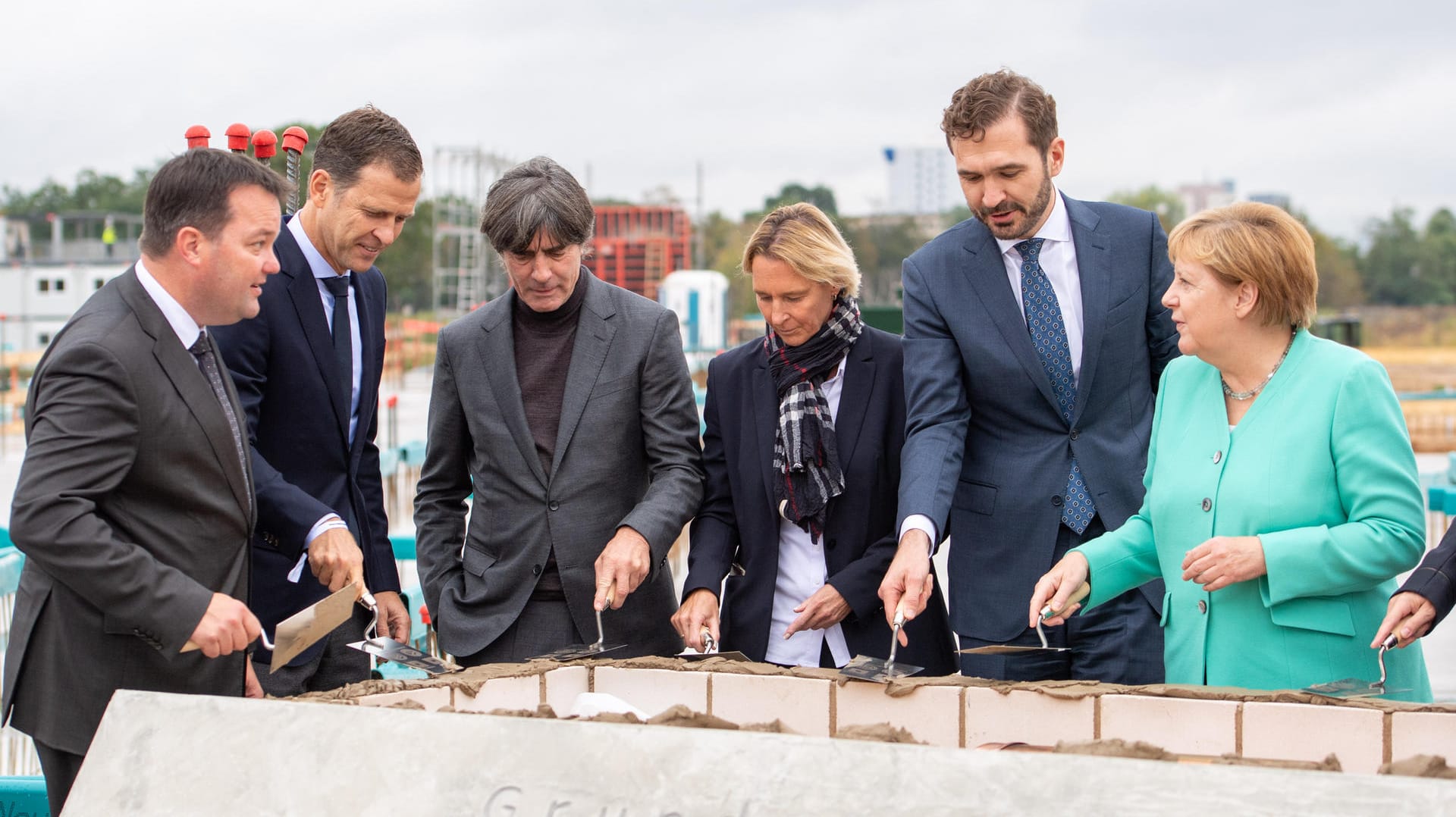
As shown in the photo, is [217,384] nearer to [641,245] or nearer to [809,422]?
[809,422]

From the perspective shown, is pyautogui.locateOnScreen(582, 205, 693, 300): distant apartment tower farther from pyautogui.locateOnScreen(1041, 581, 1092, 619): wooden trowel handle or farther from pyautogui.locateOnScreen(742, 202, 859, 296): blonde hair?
pyautogui.locateOnScreen(1041, 581, 1092, 619): wooden trowel handle

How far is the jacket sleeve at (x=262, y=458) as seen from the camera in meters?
2.49

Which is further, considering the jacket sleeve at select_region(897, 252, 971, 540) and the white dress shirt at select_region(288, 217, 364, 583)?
the white dress shirt at select_region(288, 217, 364, 583)

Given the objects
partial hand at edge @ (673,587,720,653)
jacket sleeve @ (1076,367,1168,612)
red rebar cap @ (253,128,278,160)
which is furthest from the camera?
red rebar cap @ (253,128,278,160)

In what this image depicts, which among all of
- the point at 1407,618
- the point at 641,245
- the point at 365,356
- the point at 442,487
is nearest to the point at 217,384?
the point at 365,356

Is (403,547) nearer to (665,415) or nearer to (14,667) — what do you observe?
(665,415)

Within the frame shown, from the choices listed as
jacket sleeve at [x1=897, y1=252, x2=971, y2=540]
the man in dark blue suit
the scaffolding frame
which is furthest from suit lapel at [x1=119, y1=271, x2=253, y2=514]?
the scaffolding frame

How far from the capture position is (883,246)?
49.6 m

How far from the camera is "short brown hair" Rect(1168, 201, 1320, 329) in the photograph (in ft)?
7.38

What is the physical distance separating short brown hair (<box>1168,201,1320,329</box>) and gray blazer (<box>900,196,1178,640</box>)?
49 cm

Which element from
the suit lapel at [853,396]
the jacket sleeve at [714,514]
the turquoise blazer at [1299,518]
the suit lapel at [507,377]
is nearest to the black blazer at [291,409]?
the suit lapel at [507,377]

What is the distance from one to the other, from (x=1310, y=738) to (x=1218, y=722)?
126 mm

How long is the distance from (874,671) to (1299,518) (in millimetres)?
792

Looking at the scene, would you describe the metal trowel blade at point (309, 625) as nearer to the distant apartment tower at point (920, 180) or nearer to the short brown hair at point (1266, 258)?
the short brown hair at point (1266, 258)
